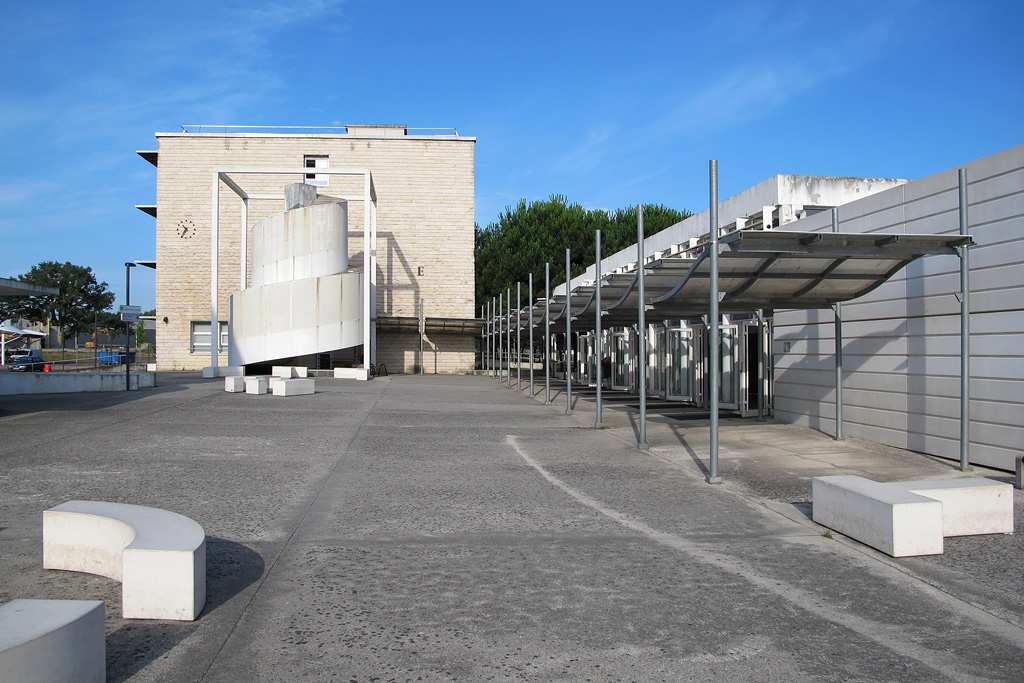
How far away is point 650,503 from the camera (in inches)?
298

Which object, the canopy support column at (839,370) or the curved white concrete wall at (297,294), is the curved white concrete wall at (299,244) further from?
the canopy support column at (839,370)

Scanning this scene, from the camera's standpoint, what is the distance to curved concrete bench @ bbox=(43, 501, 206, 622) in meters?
4.19

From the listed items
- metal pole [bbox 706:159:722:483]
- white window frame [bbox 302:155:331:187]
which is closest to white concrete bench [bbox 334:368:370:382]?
white window frame [bbox 302:155:331:187]

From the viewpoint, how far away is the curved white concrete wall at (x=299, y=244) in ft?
101

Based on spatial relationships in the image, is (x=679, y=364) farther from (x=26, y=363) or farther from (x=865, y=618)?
(x=26, y=363)

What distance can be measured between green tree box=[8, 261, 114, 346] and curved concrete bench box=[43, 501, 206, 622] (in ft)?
247

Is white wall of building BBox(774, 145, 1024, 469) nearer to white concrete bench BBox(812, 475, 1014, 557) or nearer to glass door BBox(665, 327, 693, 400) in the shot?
white concrete bench BBox(812, 475, 1014, 557)

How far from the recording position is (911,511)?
5629 millimetres

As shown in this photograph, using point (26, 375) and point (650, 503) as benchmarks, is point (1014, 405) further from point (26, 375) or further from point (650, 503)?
point (26, 375)

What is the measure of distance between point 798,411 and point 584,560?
967cm

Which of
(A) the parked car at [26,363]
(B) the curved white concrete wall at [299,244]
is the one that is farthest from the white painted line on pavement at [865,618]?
(A) the parked car at [26,363]

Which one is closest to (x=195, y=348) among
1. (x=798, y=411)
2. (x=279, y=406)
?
(x=279, y=406)

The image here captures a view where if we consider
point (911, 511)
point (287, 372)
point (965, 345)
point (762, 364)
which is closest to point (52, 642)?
point (911, 511)

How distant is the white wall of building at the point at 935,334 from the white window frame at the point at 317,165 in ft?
106
